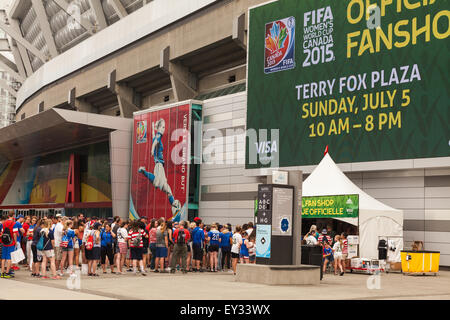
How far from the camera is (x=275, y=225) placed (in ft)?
61.1

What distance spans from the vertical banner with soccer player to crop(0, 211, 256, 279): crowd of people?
16.0 meters

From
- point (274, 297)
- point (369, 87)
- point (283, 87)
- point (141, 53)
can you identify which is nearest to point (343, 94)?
point (369, 87)

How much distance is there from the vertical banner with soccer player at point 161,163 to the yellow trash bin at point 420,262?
18808 millimetres

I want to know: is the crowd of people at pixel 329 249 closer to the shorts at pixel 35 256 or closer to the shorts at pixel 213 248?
the shorts at pixel 213 248

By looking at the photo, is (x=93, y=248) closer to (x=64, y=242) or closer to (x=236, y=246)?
(x=64, y=242)

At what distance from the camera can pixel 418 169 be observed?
95.0 feet

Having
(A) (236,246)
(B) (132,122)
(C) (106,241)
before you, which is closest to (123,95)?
(B) (132,122)

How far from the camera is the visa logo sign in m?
35.1

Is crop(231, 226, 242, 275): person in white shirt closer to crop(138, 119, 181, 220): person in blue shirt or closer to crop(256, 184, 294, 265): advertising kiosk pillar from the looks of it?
crop(256, 184, 294, 265): advertising kiosk pillar

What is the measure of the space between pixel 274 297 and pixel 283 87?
22033mm

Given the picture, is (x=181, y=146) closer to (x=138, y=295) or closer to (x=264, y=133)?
(x=264, y=133)

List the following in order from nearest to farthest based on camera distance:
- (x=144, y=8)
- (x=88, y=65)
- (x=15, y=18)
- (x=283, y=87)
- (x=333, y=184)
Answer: (x=333, y=184) → (x=283, y=87) → (x=144, y=8) → (x=88, y=65) → (x=15, y=18)

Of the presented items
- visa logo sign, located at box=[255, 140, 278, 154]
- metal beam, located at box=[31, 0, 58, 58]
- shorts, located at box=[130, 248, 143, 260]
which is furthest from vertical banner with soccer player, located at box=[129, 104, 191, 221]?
metal beam, located at box=[31, 0, 58, 58]

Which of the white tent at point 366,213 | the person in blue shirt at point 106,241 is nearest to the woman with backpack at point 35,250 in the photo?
the person in blue shirt at point 106,241
